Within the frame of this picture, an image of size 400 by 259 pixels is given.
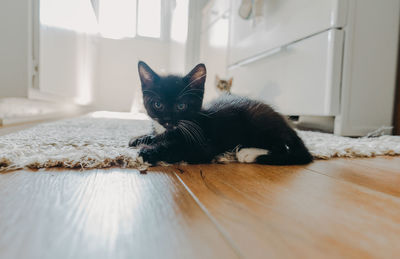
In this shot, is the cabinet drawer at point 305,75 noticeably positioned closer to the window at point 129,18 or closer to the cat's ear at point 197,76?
the cat's ear at point 197,76

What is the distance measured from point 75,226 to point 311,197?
1.22 feet

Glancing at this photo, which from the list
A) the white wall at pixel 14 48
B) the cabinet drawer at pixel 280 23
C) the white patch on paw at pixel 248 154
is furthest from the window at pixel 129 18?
the white patch on paw at pixel 248 154

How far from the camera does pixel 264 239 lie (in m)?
0.31

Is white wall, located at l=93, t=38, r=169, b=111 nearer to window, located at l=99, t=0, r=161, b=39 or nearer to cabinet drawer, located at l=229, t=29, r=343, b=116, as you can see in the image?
window, located at l=99, t=0, r=161, b=39

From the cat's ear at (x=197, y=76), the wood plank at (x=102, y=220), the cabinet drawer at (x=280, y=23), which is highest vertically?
the cabinet drawer at (x=280, y=23)

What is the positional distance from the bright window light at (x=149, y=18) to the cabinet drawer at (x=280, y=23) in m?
2.67

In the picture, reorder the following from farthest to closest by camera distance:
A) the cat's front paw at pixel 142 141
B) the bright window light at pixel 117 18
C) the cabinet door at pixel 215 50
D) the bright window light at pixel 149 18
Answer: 1. the bright window light at pixel 149 18
2. the bright window light at pixel 117 18
3. the cabinet door at pixel 215 50
4. the cat's front paw at pixel 142 141

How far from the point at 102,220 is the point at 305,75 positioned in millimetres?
1613

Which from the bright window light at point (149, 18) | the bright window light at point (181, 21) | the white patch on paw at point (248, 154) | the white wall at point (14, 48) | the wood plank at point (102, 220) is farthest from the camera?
the bright window light at point (149, 18)

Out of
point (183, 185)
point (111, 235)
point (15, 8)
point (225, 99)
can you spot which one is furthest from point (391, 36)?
point (15, 8)

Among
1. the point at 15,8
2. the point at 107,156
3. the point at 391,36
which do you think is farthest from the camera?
the point at 15,8

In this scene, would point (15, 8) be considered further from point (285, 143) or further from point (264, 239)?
point (264, 239)

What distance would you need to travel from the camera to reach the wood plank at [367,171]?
0.58m

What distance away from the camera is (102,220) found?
A: 336mm
